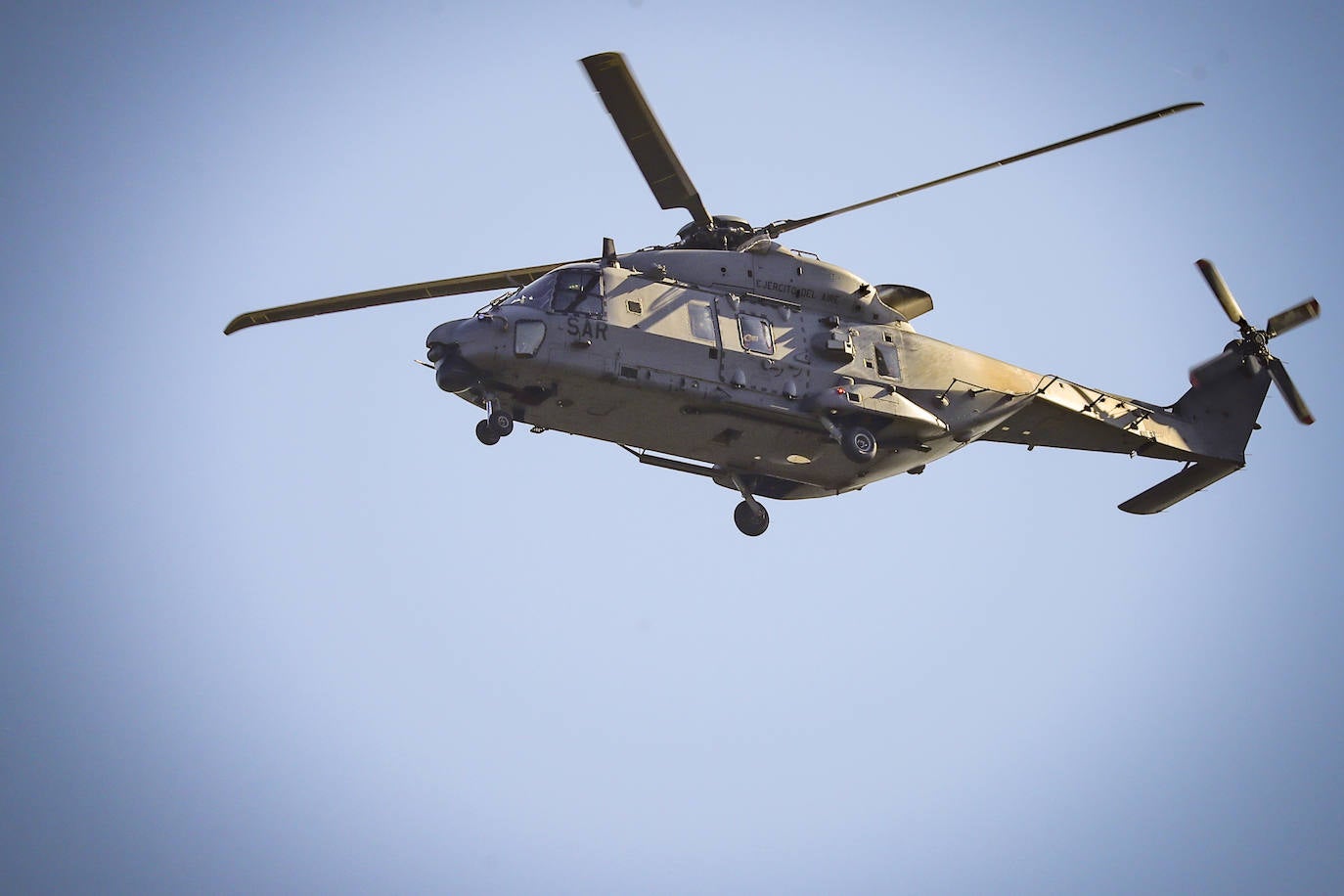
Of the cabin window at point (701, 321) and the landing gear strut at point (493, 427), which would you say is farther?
the cabin window at point (701, 321)

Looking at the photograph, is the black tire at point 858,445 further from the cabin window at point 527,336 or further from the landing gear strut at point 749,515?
the cabin window at point 527,336

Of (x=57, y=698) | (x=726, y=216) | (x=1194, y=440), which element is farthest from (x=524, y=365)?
(x=57, y=698)

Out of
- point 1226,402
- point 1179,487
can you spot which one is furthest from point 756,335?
point 1226,402

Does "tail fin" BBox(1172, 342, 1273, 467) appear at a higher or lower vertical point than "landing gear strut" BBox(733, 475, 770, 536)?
higher

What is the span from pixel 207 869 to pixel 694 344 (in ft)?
234

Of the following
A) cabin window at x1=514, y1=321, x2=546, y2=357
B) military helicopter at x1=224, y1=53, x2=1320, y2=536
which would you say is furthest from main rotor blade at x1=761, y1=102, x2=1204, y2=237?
cabin window at x1=514, y1=321, x2=546, y2=357

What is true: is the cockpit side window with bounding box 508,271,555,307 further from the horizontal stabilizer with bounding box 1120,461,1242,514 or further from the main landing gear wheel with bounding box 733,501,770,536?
the horizontal stabilizer with bounding box 1120,461,1242,514

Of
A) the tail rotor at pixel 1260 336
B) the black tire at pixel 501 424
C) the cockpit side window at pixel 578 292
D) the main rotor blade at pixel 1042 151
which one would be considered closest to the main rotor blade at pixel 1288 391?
the tail rotor at pixel 1260 336

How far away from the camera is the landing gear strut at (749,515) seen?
2445cm

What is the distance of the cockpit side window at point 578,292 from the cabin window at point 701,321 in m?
1.52

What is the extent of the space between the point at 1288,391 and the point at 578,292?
538 inches

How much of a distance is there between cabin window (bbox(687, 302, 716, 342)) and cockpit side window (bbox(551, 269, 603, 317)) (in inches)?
59.8

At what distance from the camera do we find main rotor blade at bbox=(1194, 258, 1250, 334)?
26797 millimetres

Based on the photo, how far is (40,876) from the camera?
8250 cm
